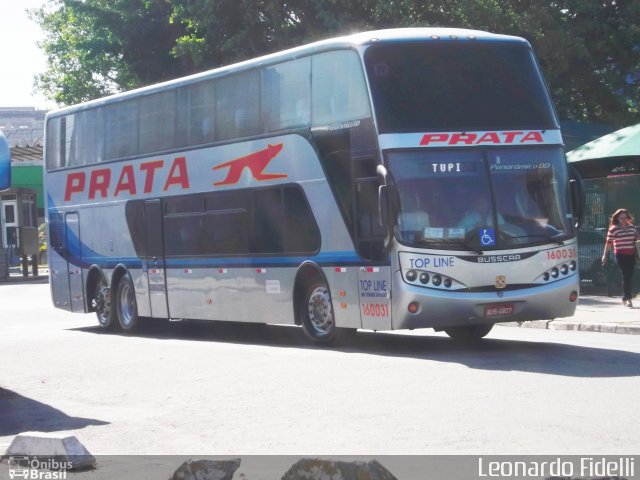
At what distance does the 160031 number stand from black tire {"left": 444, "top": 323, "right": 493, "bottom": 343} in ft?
5.65

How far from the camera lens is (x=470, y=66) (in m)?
15.8

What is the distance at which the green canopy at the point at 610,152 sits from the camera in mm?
25375

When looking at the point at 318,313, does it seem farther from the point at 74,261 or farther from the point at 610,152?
the point at 610,152

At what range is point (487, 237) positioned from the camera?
15008 millimetres

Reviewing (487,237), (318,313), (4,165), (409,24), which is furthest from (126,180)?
(409,24)

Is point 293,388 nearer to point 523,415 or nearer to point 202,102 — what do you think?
point 523,415

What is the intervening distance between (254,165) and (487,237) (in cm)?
452

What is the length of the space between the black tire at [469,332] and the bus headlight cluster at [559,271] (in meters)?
1.82

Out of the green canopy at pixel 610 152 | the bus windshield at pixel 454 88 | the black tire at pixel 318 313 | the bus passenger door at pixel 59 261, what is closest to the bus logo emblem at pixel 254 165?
the black tire at pixel 318 313

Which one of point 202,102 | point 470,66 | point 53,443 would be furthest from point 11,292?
point 53,443

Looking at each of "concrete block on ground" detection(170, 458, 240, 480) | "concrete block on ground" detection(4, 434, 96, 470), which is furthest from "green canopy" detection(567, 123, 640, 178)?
"concrete block on ground" detection(170, 458, 240, 480)

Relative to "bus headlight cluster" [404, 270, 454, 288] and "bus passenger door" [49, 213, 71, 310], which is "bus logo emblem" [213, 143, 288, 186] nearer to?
"bus headlight cluster" [404, 270, 454, 288]

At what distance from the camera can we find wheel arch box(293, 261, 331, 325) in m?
17.1

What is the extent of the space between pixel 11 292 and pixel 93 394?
1127 inches
